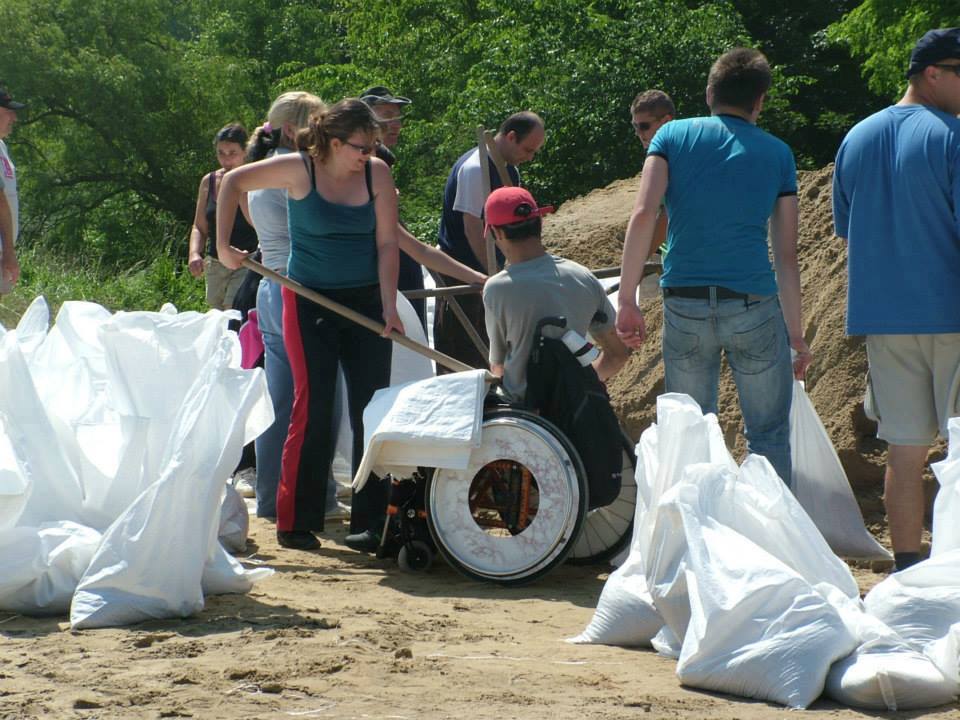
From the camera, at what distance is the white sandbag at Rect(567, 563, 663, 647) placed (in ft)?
12.9

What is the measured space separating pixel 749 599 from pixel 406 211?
14.8m

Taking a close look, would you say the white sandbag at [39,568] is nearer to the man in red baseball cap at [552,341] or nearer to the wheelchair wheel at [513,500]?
the wheelchair wheel at [513,500]

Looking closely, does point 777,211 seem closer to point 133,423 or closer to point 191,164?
point 133,423

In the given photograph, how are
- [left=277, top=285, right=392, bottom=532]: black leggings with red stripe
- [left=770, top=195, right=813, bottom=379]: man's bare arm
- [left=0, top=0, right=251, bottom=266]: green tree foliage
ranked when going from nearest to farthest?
[left=770, top=195, right=813, bottom=379]: man's bare arm, [left=277, top=285, right=392, bottom=532]: black leggings with red stripe, [left=0, top=0, right=251, bottom=266]: green tree foliage

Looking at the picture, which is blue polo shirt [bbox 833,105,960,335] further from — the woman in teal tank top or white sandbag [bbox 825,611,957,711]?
the woman in teal tank top

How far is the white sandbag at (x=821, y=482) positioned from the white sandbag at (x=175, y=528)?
72.8 inches

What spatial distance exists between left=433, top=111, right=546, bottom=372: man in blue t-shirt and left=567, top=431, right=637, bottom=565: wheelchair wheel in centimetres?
130

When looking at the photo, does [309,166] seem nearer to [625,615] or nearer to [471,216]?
[471,216]

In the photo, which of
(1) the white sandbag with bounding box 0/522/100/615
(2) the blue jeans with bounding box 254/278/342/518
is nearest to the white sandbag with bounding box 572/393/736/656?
(1) the white sandbag with bounding box 0/522/100/615

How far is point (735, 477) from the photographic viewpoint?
12.4ft

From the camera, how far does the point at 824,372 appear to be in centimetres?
594

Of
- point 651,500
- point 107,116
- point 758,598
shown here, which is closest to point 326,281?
point 651,500

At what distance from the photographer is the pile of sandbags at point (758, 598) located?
3352 mm

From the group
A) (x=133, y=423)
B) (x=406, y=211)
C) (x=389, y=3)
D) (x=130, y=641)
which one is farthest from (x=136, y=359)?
(x=389, y=3)
